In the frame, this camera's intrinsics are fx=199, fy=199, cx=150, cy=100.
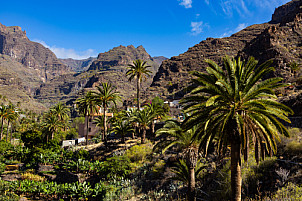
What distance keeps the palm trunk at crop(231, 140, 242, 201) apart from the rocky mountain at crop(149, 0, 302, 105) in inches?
1630

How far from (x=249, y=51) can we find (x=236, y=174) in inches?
4039

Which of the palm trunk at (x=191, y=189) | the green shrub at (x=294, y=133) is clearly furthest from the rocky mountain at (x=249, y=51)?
the palm trunk at (x=191, y=189)

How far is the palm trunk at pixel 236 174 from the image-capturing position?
1031 cm

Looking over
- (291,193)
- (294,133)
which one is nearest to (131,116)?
(294,133)

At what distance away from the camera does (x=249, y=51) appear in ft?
323

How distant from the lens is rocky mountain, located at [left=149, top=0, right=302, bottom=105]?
7834 cm

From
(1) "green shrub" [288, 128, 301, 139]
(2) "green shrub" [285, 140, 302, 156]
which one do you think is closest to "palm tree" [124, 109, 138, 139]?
(1) "green shrub" [288, 128, 301, 139]

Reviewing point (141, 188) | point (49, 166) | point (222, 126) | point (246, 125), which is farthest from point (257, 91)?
point (49, 166)

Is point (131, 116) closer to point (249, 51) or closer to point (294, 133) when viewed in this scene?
point (294, 133)

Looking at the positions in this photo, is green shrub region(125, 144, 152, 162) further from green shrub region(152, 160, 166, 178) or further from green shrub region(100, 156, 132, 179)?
green shrub region(152, 160, 166, 178)

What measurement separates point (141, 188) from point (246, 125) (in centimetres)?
1642

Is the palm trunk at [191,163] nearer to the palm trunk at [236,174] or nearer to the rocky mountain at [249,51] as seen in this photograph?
the palm trunk at [236,174]

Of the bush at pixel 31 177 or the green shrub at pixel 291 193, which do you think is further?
the bush at pixel 31 177

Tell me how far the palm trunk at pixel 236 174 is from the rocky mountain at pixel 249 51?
41.4 meters
